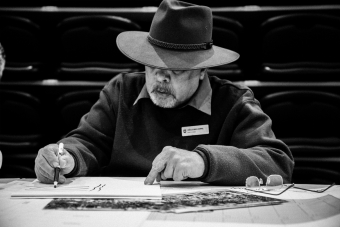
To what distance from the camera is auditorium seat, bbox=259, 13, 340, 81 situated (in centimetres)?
213

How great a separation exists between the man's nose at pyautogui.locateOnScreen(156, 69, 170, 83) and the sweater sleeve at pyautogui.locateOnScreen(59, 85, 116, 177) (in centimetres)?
33

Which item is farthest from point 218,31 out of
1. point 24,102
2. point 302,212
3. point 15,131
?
point 302,212

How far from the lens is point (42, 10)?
235cm

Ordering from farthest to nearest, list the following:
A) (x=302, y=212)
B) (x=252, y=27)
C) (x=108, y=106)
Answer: (x=252, y=27) → (x=108, y=106) → (x=302, y=212)

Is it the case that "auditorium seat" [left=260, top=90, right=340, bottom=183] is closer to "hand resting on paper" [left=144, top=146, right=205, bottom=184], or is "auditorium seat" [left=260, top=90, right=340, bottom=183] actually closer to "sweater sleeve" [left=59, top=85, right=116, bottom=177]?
"sweater sleeve" [left=59, top=85, right=116, bottom=177]

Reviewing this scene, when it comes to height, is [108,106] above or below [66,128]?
above

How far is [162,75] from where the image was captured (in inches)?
55.3

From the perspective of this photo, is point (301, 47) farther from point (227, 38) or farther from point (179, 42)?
point (179, 42)

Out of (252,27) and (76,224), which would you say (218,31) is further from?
(76,224)

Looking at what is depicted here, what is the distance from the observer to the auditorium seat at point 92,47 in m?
2.21

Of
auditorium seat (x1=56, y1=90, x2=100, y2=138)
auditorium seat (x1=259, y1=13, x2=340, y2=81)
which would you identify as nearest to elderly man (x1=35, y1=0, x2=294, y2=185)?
auditorium seat (x1=56, y1=90, x2=100, y2=138)

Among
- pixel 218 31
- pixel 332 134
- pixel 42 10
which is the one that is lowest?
pixel 332 134

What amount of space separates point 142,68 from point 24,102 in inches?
29.7

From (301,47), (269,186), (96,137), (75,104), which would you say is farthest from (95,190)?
(301,47)
